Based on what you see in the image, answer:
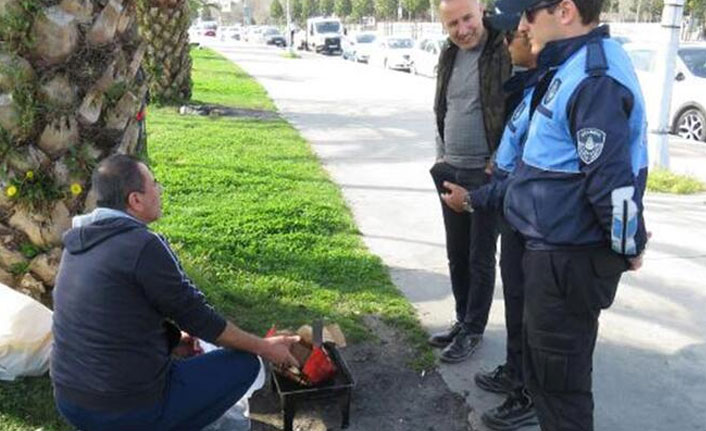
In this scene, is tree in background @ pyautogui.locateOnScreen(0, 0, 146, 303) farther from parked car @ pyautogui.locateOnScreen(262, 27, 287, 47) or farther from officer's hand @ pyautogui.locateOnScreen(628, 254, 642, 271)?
parked car @ pyautogui.locateOnScreen(262, 27, 287, 47)

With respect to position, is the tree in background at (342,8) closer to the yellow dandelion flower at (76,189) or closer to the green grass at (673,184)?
the green grass at (673,184)

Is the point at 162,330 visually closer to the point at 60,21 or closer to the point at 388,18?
the point at 60,21

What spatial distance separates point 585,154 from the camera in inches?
92.4

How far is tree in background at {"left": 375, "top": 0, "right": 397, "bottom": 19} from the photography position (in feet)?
204

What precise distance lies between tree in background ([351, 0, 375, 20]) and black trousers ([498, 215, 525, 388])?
2619 inches

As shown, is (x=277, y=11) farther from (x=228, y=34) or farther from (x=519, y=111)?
(x=519, y=111)

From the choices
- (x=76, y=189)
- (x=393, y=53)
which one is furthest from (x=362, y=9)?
(x=76, y=189)

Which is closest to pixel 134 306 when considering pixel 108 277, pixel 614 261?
pixel 108 277

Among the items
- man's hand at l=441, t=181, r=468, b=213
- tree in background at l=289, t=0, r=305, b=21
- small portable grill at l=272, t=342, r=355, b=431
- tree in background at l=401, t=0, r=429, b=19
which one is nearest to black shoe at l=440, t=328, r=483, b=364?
small portable grill at l=272, t=342, r=355, b=431

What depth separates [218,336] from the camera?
8.97 ft

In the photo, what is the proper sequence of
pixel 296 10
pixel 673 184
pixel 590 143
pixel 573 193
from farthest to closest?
pixel 296 10, pixel 673 184, pixel 573 193, pixel 590 143

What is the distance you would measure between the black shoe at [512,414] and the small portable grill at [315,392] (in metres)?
0.64

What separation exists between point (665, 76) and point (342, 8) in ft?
217

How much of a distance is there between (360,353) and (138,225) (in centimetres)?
185
